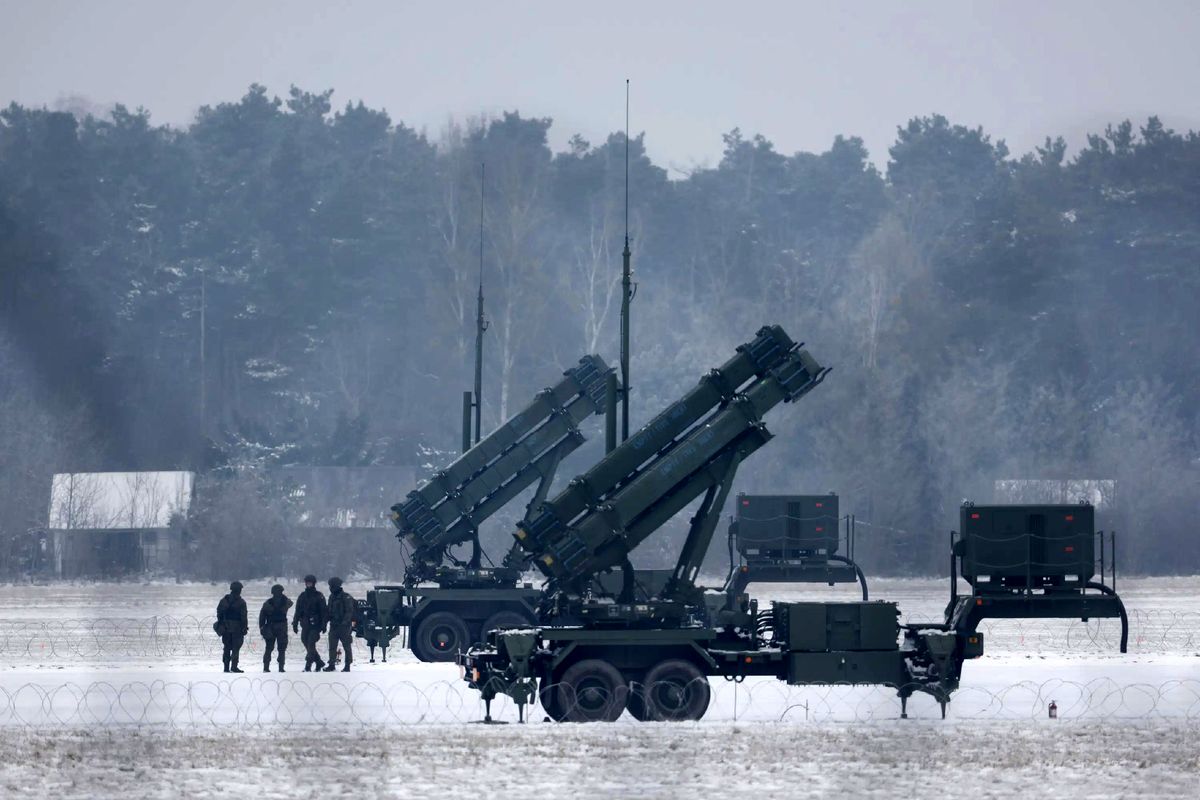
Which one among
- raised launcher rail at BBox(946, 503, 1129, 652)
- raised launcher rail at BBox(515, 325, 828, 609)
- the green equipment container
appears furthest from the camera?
raised launcher rail at BBox(946, 503, 1129, 652)

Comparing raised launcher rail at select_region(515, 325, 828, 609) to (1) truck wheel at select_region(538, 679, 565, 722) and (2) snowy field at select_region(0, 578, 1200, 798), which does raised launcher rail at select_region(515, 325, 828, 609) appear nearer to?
(1) truck wheel at select_region(538, 679, 565, 722)

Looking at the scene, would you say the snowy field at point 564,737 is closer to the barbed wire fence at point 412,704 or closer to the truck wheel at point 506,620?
the barbed wire fence at point 412,704

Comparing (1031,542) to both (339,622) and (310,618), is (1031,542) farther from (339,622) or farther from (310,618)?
(310,618)

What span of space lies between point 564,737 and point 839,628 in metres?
4.23

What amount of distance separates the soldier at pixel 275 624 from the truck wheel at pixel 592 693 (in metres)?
7.93

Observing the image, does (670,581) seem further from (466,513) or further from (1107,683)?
(466,513)

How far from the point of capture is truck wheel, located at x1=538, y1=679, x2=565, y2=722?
83.7ft

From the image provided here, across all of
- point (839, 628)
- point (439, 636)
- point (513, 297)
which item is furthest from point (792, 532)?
point (513, 297)

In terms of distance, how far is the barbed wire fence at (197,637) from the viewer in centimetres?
3672

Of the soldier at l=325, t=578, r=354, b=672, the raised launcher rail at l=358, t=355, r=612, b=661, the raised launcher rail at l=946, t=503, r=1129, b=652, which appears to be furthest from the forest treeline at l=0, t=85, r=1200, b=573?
the raised launcher rail at l=946, t=503, r=1129, b=652

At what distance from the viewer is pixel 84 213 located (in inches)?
3964

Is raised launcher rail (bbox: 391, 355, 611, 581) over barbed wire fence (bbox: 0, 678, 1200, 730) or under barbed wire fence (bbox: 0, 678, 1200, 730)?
over

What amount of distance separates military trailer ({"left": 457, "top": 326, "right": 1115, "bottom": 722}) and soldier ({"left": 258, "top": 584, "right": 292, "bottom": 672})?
20.2 ft

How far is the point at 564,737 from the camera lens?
77.6ft
